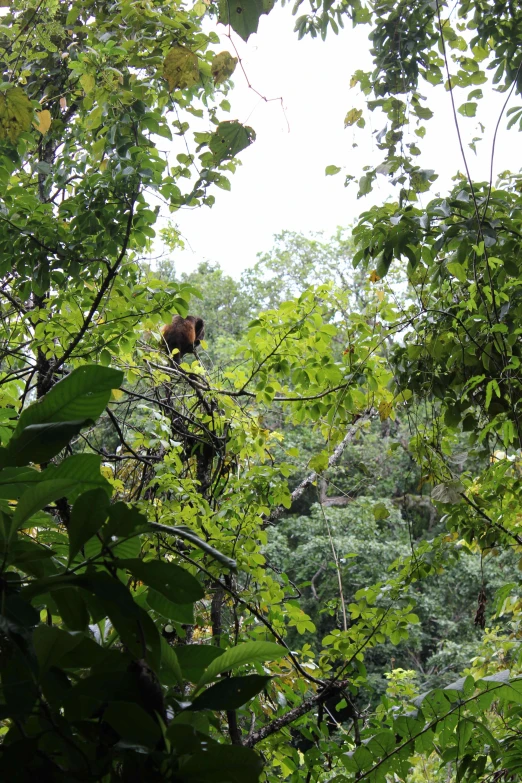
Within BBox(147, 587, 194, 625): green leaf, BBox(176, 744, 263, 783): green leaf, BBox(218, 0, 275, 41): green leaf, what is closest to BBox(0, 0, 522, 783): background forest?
BBox(218, 0, 275, 41): green leaf

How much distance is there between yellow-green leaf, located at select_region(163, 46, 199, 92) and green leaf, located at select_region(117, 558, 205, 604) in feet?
3.11

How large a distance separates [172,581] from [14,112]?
1066mm

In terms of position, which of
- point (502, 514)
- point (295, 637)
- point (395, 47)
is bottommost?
point (295, 637)

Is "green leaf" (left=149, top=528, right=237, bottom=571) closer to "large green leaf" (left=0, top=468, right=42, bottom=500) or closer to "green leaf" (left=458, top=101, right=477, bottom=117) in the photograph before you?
"large green leaf" (left=0, top=468, right=42, bottom=500)

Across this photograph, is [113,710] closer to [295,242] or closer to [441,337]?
[441,337]

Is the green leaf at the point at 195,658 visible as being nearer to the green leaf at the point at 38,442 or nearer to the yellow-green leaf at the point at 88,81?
the green leaf at the point at 38,442

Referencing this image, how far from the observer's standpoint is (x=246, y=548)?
126cm

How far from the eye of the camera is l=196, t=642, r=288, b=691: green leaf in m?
0.35

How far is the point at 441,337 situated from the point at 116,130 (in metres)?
0.82

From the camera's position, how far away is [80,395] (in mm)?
333

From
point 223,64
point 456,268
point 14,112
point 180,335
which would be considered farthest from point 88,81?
point 180,335

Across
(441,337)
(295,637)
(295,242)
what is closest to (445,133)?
(441,337)

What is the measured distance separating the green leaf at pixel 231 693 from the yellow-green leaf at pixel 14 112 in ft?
3.58

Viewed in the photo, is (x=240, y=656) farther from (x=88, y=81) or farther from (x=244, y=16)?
(x=88, y=81)
